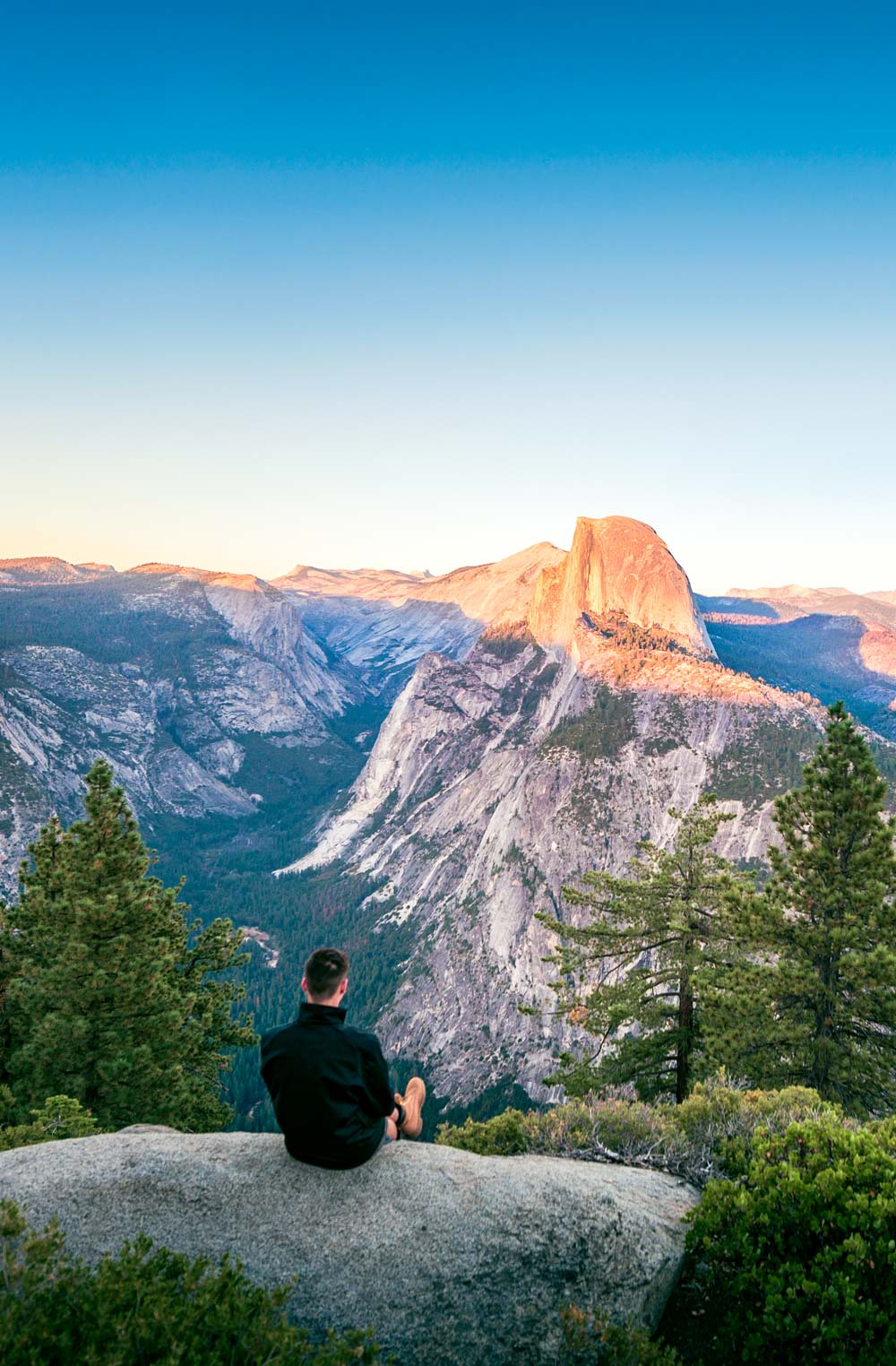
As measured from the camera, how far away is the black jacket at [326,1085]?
773cm

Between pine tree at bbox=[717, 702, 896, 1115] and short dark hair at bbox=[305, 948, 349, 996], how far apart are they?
14241 millimetres

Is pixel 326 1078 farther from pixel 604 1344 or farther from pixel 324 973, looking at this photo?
pixel 604 1344

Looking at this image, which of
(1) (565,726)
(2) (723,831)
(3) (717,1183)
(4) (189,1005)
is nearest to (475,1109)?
(2) (723,831)

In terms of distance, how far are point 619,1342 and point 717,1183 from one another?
2.38 meters

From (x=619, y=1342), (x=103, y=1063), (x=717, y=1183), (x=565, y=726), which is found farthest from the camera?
(x=565, y=726)

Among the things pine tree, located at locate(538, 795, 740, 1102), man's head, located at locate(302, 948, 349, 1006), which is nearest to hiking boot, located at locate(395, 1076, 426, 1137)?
man's head, located at locate(302, 948, 349, 1006)

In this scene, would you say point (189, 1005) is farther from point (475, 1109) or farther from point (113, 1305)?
point (475, 1109)

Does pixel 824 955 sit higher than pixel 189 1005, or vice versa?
pixel 824 955

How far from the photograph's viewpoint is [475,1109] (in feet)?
430

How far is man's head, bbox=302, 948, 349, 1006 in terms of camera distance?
7.97 meters

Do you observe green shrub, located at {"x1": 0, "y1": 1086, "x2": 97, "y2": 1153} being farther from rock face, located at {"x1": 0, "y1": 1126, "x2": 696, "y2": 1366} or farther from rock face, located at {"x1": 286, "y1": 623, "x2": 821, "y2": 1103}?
rock face, located at {"x1": 286, "y1": 623, "x2": 821, "y2": 1103}

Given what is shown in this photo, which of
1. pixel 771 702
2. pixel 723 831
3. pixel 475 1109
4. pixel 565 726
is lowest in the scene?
pixel 475 1109

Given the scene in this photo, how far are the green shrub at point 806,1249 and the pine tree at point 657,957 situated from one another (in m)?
12.8

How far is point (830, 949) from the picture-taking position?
58.5 ft
